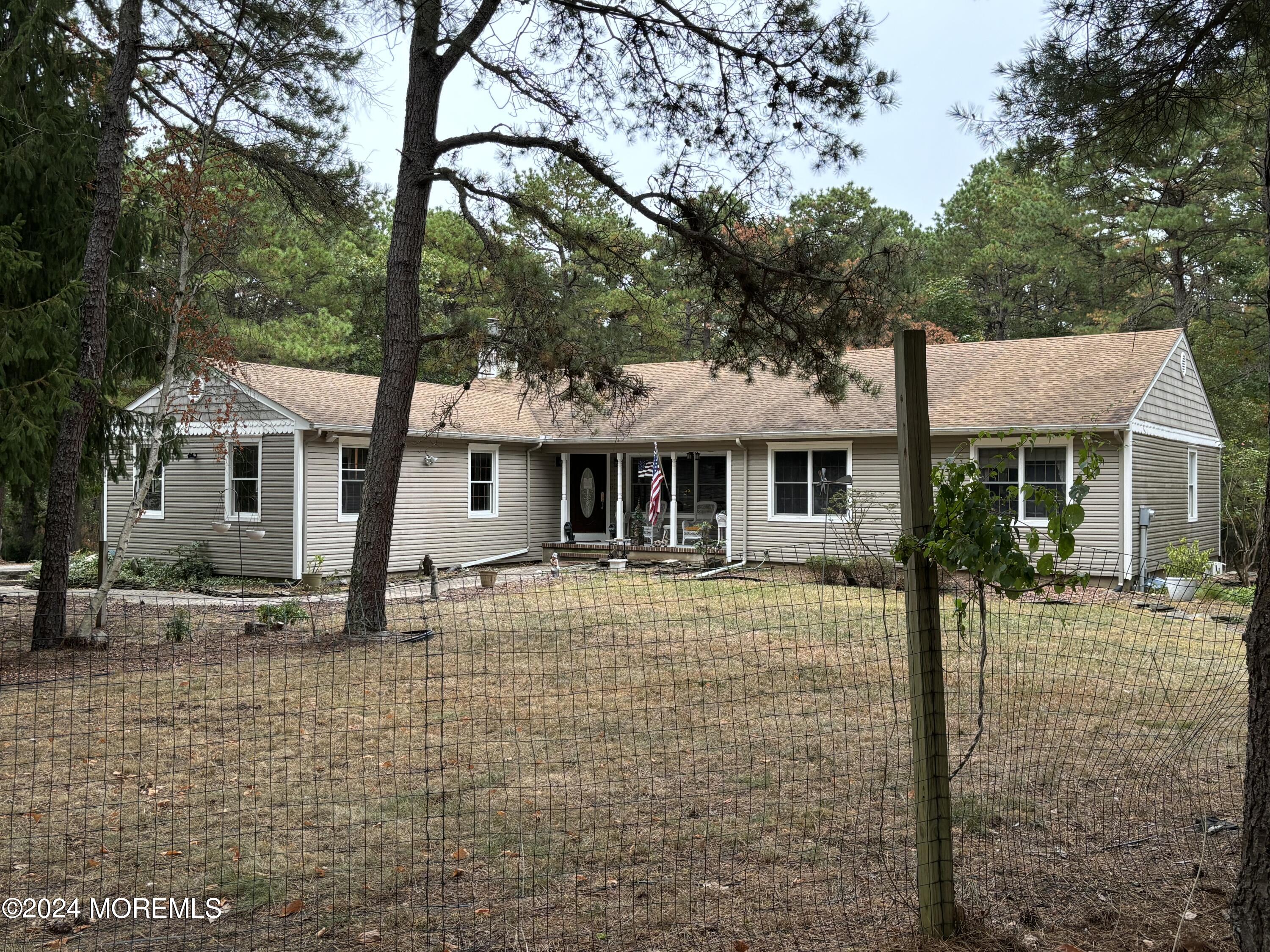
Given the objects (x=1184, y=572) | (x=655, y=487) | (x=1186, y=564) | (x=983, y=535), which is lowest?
(x=1184, y=572)

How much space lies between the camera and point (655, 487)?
19.5 metres

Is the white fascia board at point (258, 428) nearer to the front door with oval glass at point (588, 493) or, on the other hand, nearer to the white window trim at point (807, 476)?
the front door with oval glass at point (588, 493)

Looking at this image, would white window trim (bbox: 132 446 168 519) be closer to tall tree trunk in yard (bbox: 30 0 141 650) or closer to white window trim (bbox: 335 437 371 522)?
white window trim (bbox: 335 437 371 522)

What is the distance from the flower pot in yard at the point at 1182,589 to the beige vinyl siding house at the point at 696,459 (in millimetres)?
699

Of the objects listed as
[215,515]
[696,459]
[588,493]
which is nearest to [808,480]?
[696,459]

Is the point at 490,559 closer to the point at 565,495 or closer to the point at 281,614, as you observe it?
the point at 565,495

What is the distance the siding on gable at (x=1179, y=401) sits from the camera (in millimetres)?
17547

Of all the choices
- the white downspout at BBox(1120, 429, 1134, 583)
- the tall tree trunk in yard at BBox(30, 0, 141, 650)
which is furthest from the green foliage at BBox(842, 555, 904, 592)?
the tall tree trunk in yard at BBox(30, 0, 141, 650)

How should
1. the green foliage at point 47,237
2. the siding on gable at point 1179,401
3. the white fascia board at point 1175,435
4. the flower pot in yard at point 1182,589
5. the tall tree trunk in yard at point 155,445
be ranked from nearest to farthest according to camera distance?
the green foliage at point 47,237
the tall tree trunk in yard at point 155,445
the flower pot in yard at point 1182,589
the white fascia board at point 1175,435
the siding on gable at point 1179,401

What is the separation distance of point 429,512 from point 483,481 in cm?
189

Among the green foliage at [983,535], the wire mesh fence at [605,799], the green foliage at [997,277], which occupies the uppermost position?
the green foliage at [997,277]

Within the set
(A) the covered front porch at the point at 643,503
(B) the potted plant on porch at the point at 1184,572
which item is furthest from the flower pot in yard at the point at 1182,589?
(A) the covered front porch at the point at 643,503

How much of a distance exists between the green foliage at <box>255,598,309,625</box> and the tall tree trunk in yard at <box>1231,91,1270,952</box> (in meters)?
10.1

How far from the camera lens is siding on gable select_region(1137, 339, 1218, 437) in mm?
17547
